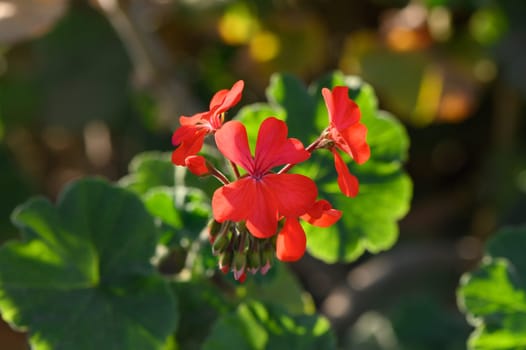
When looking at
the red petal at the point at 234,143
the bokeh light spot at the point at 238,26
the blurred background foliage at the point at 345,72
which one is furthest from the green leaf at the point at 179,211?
the bokeh light spot at the point at 238,26

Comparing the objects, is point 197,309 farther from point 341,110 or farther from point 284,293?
point 341,110

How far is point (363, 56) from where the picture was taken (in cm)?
191

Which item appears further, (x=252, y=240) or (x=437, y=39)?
(x=437, y=39)

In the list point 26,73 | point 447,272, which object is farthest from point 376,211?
point 26,73

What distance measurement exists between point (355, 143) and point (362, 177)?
0.85ft

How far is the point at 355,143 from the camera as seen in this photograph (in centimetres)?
69

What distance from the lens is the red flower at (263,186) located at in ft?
2.02

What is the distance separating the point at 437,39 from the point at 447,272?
54 centimetres

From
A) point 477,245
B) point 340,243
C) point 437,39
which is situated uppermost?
point 340,243

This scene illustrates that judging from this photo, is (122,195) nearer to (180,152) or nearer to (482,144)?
(180,152)

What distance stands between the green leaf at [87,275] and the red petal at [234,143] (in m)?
0.26

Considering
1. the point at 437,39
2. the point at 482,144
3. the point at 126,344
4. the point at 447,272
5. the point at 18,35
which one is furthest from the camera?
the point at 482,144

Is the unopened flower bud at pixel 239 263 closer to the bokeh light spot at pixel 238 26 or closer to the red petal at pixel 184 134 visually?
the red petal at pixel 184 134

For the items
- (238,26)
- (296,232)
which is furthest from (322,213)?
(238,26)
